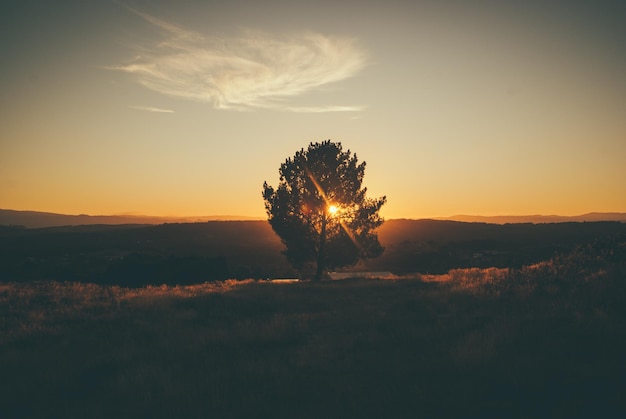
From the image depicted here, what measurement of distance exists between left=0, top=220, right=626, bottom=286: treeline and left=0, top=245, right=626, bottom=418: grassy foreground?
1090 centimetres

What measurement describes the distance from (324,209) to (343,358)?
65.1 ft

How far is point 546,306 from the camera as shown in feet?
31.6

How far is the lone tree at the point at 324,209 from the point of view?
89.5 feet

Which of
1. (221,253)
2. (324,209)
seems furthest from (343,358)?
(221,253)

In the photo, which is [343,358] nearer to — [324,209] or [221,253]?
[324,209]

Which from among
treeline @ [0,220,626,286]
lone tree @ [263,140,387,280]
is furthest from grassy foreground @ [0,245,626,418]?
lone tree @ [263,140,387,280]

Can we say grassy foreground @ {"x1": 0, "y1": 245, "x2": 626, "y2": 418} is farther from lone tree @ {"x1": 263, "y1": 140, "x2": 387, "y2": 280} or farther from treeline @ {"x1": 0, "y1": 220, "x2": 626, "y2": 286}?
lone tree @ {"x1": 263, "y1": 140, "x2": 387, "y2": 280}

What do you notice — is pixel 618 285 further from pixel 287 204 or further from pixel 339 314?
pixel 287 204

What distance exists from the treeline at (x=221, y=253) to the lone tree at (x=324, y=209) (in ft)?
32.3

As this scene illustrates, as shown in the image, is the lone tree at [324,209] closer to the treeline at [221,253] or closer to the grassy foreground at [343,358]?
the treeline at [221,253]

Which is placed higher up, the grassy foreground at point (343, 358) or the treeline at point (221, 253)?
the grassy foreground at point (343, 358)

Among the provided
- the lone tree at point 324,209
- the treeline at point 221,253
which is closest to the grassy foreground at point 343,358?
the treeline at point 221,253

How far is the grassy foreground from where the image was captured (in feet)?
19.1

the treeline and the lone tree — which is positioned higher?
the lone tree
